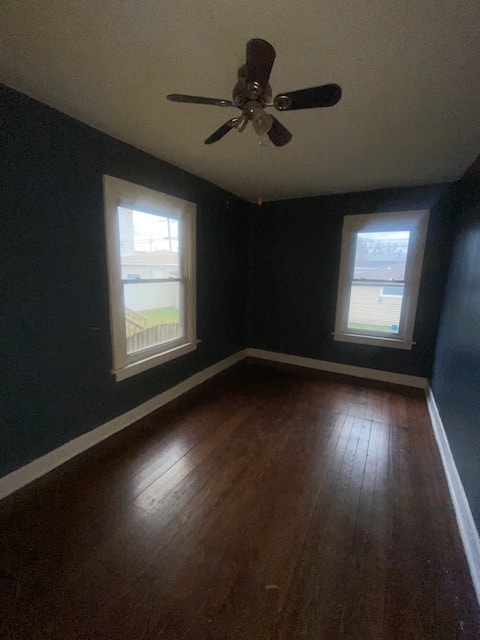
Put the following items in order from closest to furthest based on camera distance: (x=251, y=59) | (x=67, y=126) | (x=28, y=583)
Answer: (x=251, y=59)
(x=28, y=583)
(x=67, y=126)

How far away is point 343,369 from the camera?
3.89 m

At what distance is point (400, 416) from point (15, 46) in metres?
3.83

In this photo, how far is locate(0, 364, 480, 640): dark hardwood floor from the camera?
3.69 feet

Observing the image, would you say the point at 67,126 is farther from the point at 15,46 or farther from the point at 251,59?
the point at 251,59

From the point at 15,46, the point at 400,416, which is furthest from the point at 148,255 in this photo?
the point at 400,416

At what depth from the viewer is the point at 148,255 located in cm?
263

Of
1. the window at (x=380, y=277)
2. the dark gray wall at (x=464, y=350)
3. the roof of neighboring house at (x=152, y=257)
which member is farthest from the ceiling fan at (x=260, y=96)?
the window at (x=380, y=277)

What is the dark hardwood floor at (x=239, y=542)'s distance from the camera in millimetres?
1125

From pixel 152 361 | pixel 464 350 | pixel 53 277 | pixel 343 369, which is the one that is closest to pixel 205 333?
pixel 152 361

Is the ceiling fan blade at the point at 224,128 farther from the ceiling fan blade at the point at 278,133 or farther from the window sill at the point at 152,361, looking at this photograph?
the window sill at the point at 152,361

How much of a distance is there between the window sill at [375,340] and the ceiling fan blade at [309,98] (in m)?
3.05

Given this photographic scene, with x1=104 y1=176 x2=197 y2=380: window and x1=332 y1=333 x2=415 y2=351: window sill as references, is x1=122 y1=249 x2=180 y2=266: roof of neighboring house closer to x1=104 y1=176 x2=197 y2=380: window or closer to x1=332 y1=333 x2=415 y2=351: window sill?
x1=104 y1=176 x2=197 y2=380: window

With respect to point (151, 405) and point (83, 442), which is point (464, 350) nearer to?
point (151, 405)

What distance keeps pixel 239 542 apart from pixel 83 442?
1.43m
